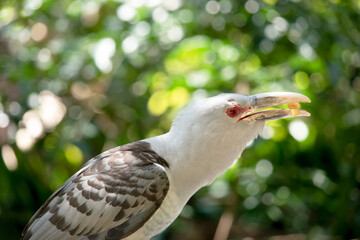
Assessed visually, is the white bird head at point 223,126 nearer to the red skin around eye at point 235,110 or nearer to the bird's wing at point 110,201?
the red skin around eye at point 235,110

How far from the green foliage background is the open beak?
823 mm

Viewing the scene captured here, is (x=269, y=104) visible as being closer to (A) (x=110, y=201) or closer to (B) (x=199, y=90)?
(A) (x=110, y=201)

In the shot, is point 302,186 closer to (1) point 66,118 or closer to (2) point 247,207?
(2) point 247,207

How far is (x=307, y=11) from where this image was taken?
10.3 ft

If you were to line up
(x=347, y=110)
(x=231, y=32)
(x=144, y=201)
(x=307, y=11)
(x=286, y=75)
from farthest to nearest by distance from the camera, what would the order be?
1. (x=347, y=110)
2. (x=231, y=32)
3. (x=307, y=11)
4. (x=286, y=75)
5. (x=144, y=201)

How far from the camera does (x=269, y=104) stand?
1933 millimetres

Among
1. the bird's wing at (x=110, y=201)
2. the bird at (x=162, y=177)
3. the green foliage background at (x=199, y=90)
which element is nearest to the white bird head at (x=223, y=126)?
the bird at (x=162, y=177)

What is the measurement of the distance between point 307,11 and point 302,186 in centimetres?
136


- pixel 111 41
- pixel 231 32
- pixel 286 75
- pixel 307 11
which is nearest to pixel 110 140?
pixel 111 41

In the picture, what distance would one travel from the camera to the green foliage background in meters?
2.95

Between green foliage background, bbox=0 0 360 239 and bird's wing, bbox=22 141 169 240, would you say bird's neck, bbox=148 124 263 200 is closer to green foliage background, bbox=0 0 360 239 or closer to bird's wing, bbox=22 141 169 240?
bird's wing, bbox=22 141 169 240

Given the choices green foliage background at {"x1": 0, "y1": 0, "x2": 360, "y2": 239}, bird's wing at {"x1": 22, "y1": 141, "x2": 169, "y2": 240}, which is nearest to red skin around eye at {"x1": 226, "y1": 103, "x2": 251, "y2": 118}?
bird's wing at {"x1": 22, "y1": 141, "x2": 169, "y2": 240}

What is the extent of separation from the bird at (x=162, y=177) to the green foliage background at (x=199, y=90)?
0.82m

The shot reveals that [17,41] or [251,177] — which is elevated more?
[17,41]
